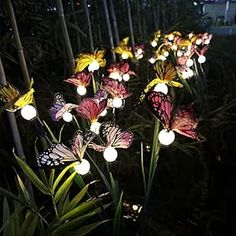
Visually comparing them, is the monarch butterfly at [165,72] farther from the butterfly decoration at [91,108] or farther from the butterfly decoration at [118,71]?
the butterfly decoration at [118,71]

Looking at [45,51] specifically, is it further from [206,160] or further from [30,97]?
[30,97]

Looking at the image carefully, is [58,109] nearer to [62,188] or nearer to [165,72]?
[62,188]

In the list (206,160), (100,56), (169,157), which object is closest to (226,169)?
(206,160)

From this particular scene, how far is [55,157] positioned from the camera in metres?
0.87

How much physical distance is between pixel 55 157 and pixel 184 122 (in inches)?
13.8

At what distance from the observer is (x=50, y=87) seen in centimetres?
247

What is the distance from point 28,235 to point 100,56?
2.45ft

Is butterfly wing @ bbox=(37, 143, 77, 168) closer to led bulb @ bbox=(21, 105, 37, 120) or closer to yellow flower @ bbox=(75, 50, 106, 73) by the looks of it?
led bulb @ bbox=(21, 105, 37, 120)

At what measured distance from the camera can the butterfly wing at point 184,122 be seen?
0.89 m

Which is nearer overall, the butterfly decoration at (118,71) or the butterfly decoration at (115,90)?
the butterfly decoration at (115,90)

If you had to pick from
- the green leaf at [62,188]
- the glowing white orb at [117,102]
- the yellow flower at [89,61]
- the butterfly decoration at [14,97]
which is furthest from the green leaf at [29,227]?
the yellow flower at [89,61]

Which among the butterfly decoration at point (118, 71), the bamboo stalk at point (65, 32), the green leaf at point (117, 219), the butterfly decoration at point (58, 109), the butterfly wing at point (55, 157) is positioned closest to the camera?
the butterfly wing at point (55, 157)

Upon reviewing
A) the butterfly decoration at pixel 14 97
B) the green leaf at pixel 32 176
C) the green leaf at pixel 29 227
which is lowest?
the green leaf at pixel 29 227

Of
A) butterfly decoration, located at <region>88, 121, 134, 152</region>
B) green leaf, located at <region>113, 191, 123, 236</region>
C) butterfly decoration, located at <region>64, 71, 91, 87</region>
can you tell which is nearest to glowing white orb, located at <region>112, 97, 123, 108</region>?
butterfly decoration, located at <region>64, 71, 91, 87</region>
